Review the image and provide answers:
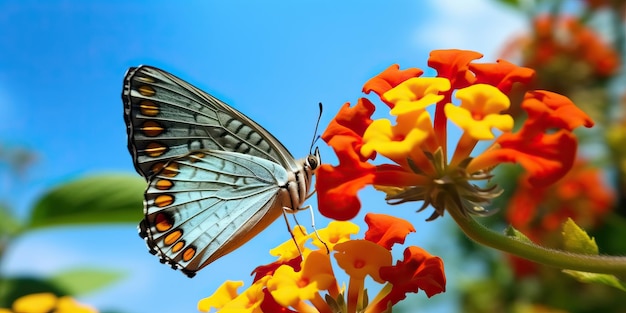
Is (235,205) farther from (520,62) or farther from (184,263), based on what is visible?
(520,62)

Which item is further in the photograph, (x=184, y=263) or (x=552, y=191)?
(x=552, y=191)

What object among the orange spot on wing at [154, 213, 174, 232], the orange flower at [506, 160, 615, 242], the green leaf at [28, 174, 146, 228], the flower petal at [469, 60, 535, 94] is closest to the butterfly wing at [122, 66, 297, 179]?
the orange spot on wing at [154, 213, 174, 232]

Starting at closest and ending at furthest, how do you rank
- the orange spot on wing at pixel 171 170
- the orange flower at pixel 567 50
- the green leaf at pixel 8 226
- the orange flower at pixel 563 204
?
the orange spot on wing at pixel 171 170 < the green leaf at pixel 8 226 < the orange flower at pixel 563 204 < the orange flower at pixel 567 50

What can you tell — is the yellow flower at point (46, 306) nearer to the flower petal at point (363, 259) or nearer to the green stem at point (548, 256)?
the flower petal at point (363, 259)

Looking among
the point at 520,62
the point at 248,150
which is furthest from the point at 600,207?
the point at 248,150

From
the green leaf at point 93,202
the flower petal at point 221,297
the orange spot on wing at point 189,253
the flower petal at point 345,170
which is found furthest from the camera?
the green leaf at point 93,202

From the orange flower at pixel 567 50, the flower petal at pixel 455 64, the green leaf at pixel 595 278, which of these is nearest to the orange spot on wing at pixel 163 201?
the flower petal at pixel 455 64

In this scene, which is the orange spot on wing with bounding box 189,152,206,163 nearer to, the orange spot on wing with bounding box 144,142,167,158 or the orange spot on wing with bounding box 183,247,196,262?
the orange spot on wing with bounding box 144,142,167,158
